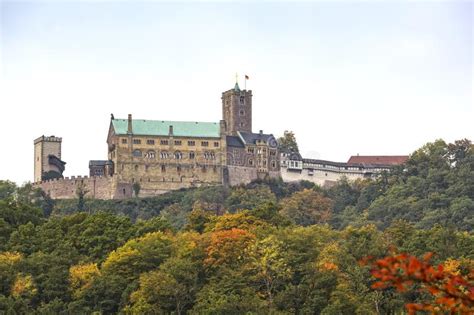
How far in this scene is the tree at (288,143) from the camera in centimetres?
14300

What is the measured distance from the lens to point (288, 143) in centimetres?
14688

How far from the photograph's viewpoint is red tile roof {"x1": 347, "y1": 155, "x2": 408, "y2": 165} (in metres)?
156

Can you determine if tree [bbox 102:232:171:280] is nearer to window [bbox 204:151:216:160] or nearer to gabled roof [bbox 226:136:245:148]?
window [bbox 204:151:216:160]

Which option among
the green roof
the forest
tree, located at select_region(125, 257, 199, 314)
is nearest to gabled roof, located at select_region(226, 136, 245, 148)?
the green roof

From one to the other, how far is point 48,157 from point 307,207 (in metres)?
31.7

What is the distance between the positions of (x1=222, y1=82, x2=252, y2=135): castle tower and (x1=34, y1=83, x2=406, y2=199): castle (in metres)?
1.49

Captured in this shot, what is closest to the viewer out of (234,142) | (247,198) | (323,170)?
(247,198)

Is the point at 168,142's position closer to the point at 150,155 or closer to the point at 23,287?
the point at 150,155

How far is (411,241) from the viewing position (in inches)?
2990

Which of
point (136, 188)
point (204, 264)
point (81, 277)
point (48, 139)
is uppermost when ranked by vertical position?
point (48, 139)

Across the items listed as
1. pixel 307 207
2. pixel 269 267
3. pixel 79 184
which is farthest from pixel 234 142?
pixel 269 267

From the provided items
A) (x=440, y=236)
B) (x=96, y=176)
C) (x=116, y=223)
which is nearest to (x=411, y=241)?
(x=440, y=236)

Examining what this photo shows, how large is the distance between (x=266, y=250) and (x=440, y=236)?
12314 mm

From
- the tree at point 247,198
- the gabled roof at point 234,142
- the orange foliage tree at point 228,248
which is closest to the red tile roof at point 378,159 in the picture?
the gabled roof at point 234,142
